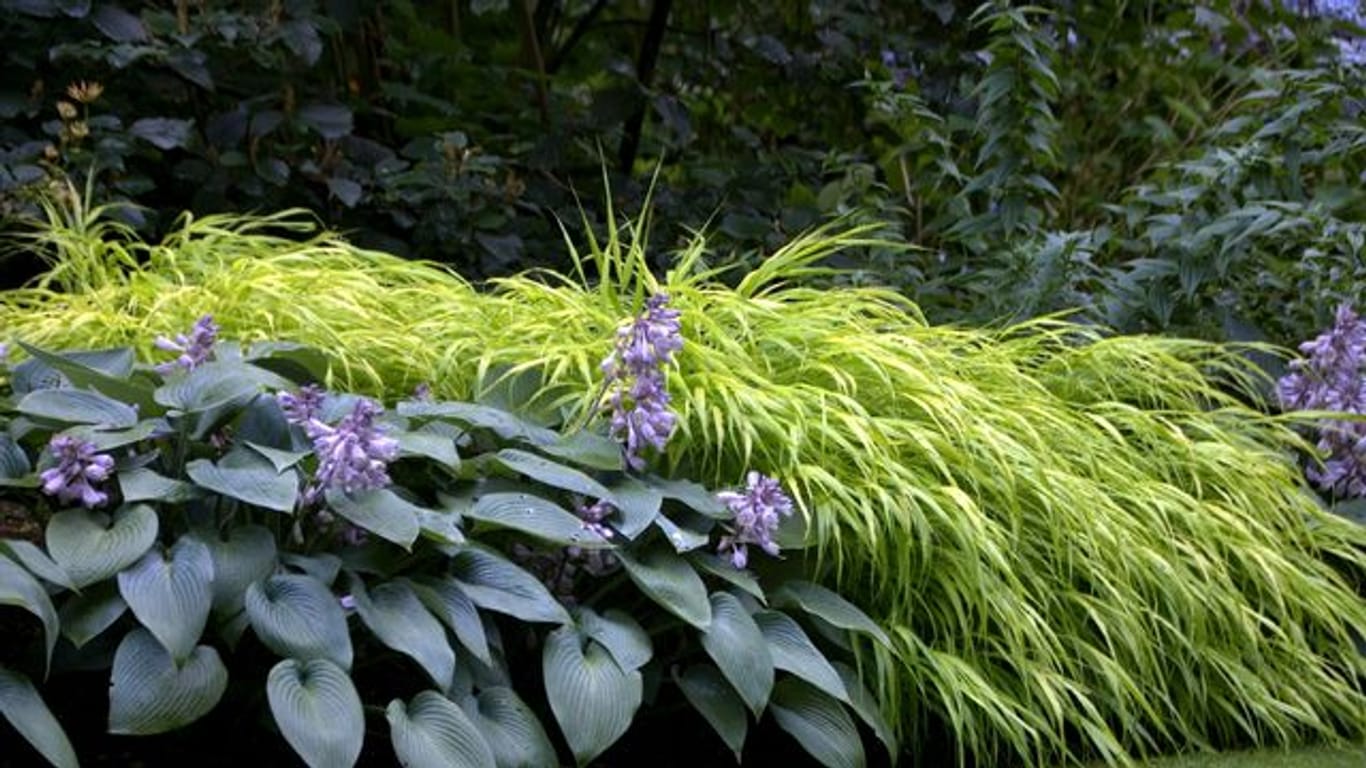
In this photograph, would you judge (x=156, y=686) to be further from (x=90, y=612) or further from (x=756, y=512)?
(x=756, y=512)

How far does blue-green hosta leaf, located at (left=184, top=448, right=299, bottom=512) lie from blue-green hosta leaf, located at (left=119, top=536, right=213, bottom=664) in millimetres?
87

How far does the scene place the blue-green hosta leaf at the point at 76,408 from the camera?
2422 mm

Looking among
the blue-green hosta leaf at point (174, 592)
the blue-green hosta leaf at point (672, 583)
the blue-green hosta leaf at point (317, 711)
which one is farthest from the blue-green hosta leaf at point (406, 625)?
the blue-green hosta leaf at point (672, 583)

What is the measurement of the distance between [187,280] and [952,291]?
2.20 meters

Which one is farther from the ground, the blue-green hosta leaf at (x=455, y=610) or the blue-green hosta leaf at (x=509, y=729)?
the blue-green hosta leaf at (x=455, y=610)

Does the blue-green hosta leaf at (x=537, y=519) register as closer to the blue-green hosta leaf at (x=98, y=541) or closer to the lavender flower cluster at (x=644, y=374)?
the lavender flower cluster at (x=644, y=374)

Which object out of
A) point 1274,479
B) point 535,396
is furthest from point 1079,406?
point 535,396

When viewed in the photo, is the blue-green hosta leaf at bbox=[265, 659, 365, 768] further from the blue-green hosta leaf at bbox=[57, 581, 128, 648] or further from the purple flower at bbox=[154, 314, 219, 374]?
the purple flower at bbox=[154, 314, 219, 374]

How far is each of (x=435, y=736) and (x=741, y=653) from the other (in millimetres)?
511

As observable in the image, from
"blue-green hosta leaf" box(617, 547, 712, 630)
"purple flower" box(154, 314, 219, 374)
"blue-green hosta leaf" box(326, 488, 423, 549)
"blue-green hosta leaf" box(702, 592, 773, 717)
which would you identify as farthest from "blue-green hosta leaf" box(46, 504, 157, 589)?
"blue-green hosta leaf" box(702, 592, 773, 717)

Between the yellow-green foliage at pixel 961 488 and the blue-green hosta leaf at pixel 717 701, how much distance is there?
0.84 feet

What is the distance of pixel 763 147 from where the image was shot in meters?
5.75

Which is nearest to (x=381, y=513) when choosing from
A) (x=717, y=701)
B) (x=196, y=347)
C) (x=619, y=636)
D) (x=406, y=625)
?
(x=406, y=625)

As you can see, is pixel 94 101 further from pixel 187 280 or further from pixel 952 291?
pixel 952 291
